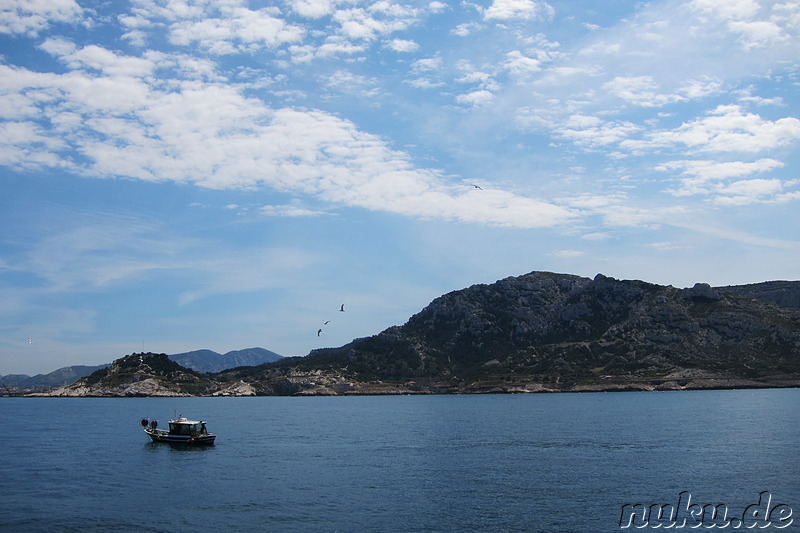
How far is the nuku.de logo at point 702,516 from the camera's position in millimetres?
50844

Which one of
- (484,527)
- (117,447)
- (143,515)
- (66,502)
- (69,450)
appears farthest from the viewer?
(117,447)

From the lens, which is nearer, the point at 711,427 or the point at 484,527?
the point at 484,527

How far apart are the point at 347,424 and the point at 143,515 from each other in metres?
99.4

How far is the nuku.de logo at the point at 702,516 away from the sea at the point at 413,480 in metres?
0.23

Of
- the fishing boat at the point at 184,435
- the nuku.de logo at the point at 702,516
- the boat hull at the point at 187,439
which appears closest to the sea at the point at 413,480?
the nuku.de logo at the point at 702,516

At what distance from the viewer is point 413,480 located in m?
72.0

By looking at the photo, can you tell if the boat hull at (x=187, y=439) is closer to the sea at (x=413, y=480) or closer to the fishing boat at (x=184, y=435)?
the fishing boat at (x=184, y=435)

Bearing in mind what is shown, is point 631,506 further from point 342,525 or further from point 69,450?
point 69,450

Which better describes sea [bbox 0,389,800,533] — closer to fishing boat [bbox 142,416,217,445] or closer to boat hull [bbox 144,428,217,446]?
boat hull [bbox 144,428,217,446]

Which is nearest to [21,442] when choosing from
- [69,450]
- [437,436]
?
[69,450]

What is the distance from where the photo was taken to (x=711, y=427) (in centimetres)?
12394

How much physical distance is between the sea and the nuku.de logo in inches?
9.1

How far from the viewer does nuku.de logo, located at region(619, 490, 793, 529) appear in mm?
50844

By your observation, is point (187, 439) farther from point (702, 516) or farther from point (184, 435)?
point (702, 516)
